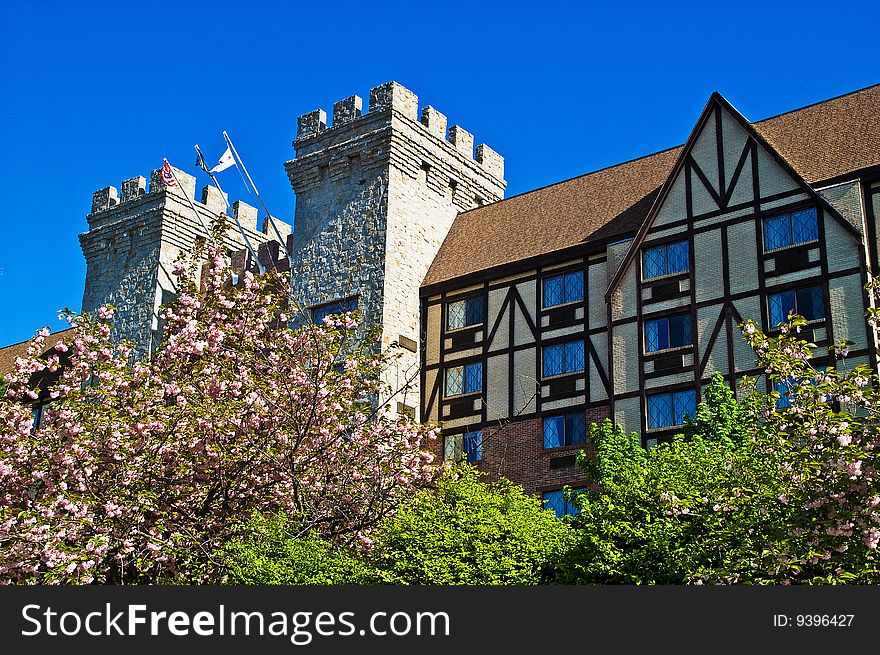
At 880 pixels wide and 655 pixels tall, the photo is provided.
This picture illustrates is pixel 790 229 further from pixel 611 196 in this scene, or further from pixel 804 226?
pixel 611 196

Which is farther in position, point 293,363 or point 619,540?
point 293,363

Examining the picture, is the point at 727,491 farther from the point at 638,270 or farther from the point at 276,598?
the point at 638,270

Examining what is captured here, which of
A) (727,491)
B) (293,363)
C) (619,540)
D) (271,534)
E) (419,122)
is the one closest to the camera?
(727,491)

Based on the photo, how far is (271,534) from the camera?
78.4 ft

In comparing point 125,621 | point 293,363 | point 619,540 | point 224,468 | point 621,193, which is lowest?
point 125,621

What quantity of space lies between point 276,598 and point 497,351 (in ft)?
67.1

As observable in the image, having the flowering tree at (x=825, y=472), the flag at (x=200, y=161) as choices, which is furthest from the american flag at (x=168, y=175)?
the flowering tree at (x=825, y=472)

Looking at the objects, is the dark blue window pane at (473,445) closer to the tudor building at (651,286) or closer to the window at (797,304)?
the tudor building at (651,286)

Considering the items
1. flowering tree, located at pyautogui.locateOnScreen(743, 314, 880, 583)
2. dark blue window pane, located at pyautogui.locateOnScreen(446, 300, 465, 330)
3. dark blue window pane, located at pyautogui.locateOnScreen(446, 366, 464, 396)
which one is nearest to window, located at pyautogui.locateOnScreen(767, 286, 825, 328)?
dark blue window pane, located at pyautogui.locateOnScreen(446, 366, 464, 396)

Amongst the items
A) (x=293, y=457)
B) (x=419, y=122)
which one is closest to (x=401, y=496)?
(x=293, y=457)

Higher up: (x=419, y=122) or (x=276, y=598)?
(x=419, y=122)

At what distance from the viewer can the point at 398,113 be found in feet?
124

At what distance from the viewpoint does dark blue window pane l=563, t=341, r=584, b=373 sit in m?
32.7

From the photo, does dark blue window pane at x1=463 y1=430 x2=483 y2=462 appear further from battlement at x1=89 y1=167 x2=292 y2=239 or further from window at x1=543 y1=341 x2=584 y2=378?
battlement at x1=89 y1=167 x2=292 y2=239
